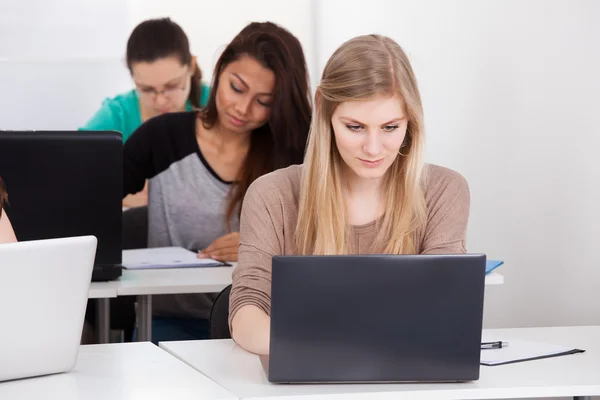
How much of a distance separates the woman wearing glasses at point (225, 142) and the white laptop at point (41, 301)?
2.15 meters

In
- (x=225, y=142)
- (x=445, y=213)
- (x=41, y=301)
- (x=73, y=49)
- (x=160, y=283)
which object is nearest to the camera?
(x=41, y=301)

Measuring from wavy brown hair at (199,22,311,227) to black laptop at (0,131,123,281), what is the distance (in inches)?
42.9

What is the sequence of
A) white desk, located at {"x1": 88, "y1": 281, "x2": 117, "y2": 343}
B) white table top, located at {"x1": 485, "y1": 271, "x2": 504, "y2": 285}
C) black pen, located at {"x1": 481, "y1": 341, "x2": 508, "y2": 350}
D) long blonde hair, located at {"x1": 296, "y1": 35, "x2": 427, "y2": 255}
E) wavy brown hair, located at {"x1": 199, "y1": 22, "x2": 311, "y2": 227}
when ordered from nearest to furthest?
black pen, located at {"x1": 481, "y1": 341, "x2": 508, "y2": 350} → long blonde hair, located at {"x1": 296, "y1": 35, "x2": 427, "y2": 255} → white desk, located at {"x1": 88, "y1": 281, "x2": 117, "y2": 343} → white table top, located at {"x1": 485, "y1": 271, "x2": 504, "y2": 285} → wavy brown hair, located at {"x1": 199, "y1": 22, "x2": 311, "y2": 227}

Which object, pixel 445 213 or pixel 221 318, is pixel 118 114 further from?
pixel 445 213

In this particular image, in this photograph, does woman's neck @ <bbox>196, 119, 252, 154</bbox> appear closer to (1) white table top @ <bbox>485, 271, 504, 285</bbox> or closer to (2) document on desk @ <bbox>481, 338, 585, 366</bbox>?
(1) white table top @ <bbox>485, 271, 504, 285</bbox>

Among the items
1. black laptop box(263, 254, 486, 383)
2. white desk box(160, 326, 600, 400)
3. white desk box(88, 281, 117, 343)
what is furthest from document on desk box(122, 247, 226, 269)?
black laptop box(263, 254, 486, 383)

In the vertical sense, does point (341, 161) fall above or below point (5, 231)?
above

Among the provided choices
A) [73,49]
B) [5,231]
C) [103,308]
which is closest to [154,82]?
[73,49]

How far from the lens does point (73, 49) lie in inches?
190

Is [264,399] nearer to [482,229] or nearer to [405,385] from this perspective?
[405,385]

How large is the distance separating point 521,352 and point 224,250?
1603 mm

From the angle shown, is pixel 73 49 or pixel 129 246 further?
pixel 73 49

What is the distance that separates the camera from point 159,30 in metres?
4.86

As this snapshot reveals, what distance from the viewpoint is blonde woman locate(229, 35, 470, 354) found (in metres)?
2.29
